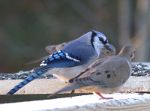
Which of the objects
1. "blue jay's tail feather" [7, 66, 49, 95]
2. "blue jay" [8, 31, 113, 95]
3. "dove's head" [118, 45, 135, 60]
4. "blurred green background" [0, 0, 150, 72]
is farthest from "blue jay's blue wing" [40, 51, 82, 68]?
"blurred green background" [0, 0, 150, 72]

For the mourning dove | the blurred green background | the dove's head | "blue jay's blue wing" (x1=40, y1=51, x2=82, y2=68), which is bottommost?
the mourning dove

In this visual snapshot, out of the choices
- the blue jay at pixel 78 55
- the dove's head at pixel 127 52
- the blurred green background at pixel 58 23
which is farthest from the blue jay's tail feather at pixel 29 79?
the blurred green background at pixel 58 23

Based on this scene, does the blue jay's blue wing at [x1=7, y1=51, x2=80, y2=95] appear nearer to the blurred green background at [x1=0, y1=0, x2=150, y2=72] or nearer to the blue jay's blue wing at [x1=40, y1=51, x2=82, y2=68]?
the blue jay's blue wing at [x1=40, y1=51, x2=82, y2=68]

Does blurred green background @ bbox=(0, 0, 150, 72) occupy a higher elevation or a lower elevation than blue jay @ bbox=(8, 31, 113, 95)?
higher

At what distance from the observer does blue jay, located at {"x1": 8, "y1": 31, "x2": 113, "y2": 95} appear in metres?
6.93

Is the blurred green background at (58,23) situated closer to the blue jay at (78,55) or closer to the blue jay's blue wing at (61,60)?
the blue jay at (78,55)

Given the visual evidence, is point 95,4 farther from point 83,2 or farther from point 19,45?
point 19,45

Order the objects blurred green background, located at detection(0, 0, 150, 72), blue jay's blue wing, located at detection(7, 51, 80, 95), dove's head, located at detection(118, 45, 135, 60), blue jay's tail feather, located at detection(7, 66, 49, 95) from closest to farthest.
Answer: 1. blue jay's tail feather, located at detection(7, 66, 49, 95)
2. blue jay's blue wing, located at detection(7, 51, 80, 95)
3. dove's head, located at detection(118, 45, 135, 60)
4. blurred green background, located at detection(0, 0, 150, 72)

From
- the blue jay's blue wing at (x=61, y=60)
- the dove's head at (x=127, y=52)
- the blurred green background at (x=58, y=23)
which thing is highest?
the blurred green background at (x=58, y=23)

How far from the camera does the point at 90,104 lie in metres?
4.45

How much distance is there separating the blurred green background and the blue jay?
9939 mm

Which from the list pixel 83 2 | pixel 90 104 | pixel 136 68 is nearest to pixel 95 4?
pixel 83 2

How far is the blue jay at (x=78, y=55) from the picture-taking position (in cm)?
693

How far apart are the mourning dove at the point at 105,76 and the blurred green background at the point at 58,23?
11493 mm
